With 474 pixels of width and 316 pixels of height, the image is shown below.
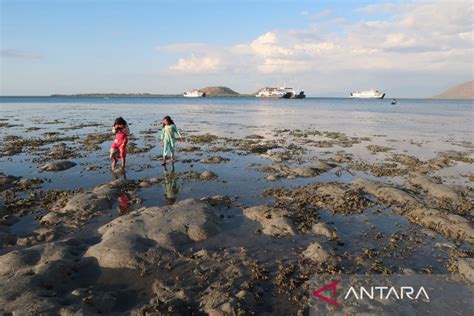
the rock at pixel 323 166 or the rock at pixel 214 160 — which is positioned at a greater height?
the rock at pixel 214 160

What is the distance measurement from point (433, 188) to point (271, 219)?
10040 mm

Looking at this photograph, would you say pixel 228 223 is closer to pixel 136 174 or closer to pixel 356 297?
pixel 356 297

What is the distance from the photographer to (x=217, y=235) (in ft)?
38.9

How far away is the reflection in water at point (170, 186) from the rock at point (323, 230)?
22.2 ft

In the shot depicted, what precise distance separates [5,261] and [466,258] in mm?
13938

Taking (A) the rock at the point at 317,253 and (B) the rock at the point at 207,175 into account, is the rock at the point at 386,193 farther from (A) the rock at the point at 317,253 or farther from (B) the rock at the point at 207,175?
(B) the rock at the point at 207,175

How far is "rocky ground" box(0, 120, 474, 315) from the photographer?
27.1 feet

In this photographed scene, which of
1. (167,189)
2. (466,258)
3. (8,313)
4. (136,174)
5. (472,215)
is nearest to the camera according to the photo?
(8,313)

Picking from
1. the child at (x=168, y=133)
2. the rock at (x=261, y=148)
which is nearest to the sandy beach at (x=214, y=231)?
the child at (x=168, y=133)

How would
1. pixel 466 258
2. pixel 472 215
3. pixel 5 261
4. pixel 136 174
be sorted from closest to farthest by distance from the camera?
1. pixel 5 261
2. pixel 466 258
3. pixel 472 215
4. pixel 136 174

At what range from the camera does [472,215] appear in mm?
13930

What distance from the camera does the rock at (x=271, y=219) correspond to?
12.1 meters

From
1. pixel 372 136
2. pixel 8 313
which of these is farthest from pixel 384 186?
pixel 372 136

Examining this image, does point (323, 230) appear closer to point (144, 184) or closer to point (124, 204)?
point (124, 204)
